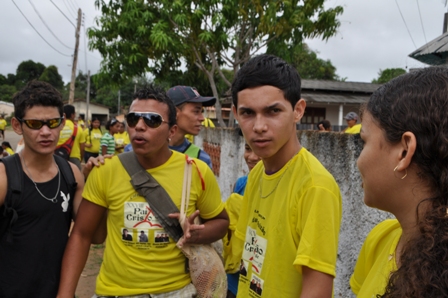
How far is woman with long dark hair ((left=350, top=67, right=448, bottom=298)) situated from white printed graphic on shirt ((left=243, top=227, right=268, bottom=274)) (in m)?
0.50

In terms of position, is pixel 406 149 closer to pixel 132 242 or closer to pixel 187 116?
pixel 132 242

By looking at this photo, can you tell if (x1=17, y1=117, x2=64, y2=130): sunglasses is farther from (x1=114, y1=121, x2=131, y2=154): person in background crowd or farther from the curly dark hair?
(x1=114, y1=121, x2=131, y2=154): person in background crowd

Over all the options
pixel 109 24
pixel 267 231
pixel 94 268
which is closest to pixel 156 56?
pixel 109 24

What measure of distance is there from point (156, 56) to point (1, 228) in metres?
10.3

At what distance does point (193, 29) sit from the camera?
1110 centimetres

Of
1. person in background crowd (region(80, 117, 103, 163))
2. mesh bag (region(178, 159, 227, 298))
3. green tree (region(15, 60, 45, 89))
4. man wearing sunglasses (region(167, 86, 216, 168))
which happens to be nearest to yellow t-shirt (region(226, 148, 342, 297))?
mesh bag (region(178, 159, 227, 298))

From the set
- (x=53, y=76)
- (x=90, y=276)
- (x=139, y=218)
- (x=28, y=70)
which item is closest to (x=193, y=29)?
(x=90, y=276)

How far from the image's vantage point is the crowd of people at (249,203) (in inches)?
44.1

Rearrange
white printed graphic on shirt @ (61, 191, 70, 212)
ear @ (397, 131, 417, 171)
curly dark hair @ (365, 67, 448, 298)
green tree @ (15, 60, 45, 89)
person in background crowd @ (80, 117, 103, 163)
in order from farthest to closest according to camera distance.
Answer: green tree @ (15, 60, 45, 89) → person in background crowd @ (80, 117, 103, 163) → white printed graphic on shirt @ (61, 191, 70, 212) → ear @ (397, 131, 417, 171) → curly dark hair @ (365, 67, 448, 298)

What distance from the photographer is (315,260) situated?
1.49m

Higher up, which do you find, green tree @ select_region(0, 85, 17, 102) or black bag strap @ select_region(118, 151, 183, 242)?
green tree @ select_region(0, 85, 17, 102)

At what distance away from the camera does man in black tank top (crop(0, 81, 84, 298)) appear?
2.29m

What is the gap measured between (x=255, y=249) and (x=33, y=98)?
1.70m

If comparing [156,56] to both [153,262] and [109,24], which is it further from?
[153,262]
